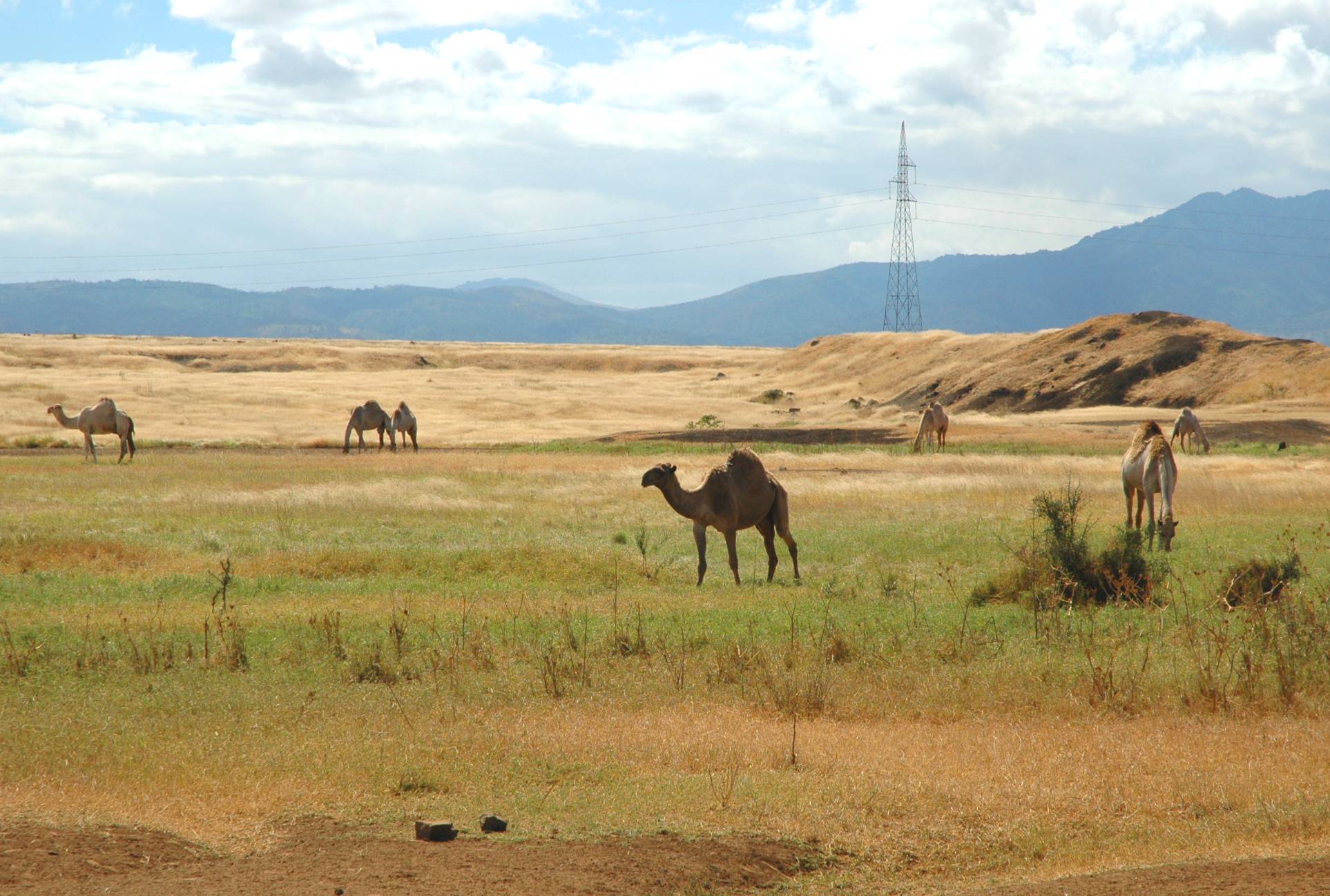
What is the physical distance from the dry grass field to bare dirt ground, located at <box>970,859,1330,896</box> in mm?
234

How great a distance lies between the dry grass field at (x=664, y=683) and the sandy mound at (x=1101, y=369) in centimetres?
3416

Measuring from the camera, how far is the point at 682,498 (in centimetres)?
1647

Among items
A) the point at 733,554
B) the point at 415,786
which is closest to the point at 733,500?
the point at 733,554

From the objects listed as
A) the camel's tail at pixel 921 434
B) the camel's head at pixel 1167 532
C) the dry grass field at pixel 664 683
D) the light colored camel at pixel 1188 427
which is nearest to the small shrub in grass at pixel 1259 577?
the dry grass field at pixel 664 683

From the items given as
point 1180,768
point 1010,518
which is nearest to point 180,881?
point 1180,768

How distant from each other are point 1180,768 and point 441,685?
583 centimetres

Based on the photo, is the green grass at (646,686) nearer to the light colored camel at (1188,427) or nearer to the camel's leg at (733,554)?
the camel's leg at (733,554)

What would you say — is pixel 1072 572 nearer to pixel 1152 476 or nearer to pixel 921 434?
pixel 1152 476

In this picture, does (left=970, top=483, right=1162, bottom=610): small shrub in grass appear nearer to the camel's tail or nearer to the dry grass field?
the dry grass field

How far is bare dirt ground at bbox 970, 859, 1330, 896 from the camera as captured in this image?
6195 mm

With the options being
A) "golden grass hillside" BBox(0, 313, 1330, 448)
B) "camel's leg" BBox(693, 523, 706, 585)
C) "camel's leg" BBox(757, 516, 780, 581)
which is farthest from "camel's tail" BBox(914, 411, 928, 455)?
"camel's leg" BBox(693, 523, 706, 585)

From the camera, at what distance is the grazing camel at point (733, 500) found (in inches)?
645

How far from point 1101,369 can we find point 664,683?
187ft

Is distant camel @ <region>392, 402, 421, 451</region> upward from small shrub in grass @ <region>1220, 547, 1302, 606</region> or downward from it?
upward
